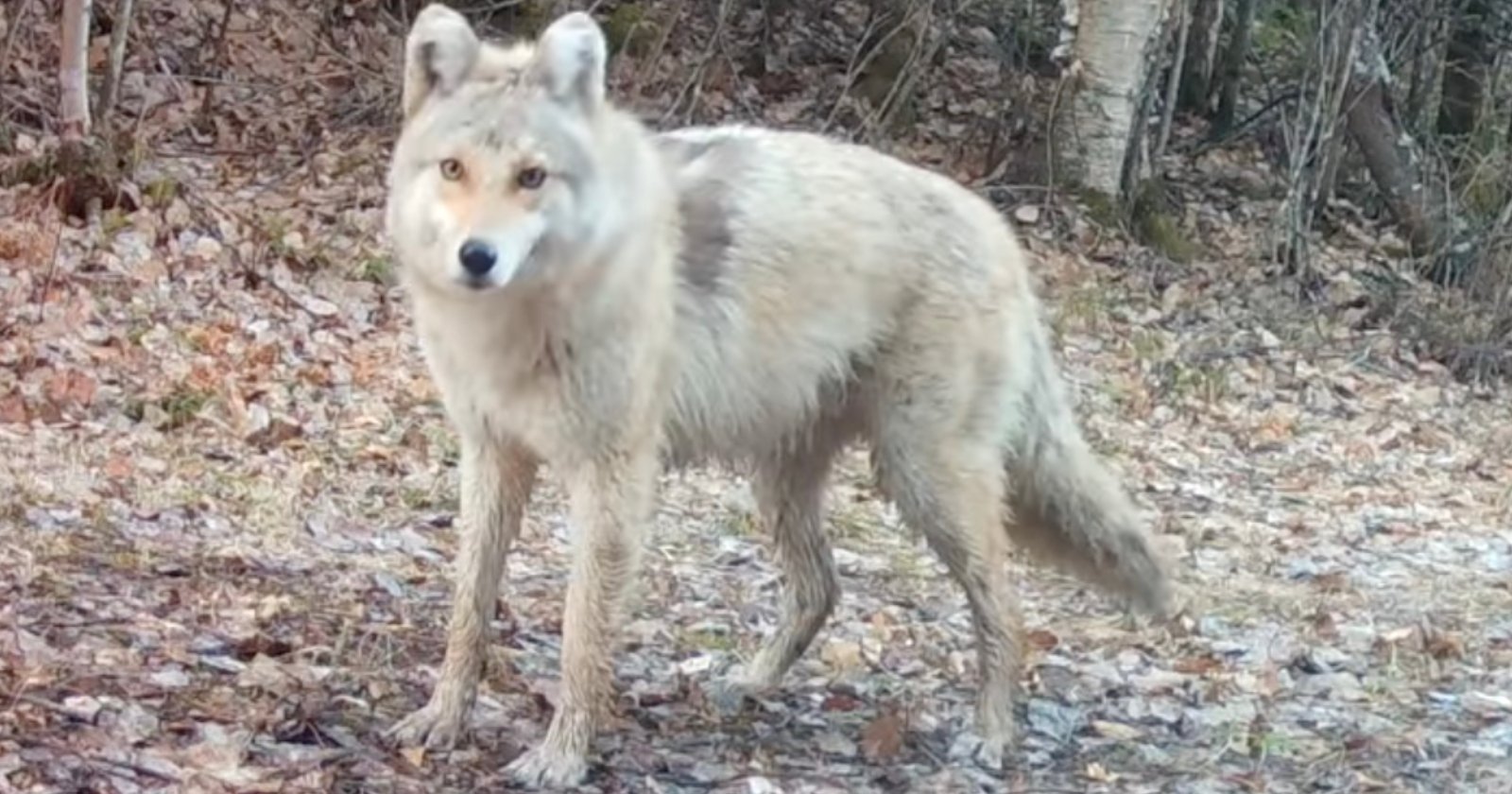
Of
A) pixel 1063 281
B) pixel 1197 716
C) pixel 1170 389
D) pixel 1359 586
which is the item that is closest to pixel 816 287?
pixel 1197 716

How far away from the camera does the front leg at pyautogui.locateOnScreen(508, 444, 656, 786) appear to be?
510 cm

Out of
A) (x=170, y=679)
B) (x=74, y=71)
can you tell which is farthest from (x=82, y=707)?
(x=74, y=71)

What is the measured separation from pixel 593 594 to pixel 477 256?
1008mm

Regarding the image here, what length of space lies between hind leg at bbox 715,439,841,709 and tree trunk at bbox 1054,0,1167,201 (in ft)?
26.6

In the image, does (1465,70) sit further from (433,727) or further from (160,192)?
(433,727)

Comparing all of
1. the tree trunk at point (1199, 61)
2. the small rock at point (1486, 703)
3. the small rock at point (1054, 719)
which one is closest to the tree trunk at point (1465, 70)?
the tree trunk at point (1199, 61)

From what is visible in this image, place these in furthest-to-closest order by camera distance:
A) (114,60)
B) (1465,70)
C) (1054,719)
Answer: (1465,70)
(114,60)
(1054,719)

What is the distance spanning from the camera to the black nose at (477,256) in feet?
14.9

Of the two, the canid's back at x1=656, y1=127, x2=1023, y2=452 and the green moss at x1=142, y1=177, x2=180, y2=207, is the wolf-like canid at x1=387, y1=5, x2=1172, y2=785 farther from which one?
the green moss at x1=142, y1=177, x2=180, y2=207

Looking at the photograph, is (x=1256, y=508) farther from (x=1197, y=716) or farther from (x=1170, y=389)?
(x=1197, y=716)

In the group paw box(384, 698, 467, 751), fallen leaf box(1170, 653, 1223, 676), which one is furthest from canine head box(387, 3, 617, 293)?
fallen leaf box(1170, 653, 1223, 676)

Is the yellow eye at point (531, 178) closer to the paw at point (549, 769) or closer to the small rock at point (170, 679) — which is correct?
the paw at point (549, 769)

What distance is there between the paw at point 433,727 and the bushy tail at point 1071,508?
5.80 feet

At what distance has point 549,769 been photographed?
5070 mm
